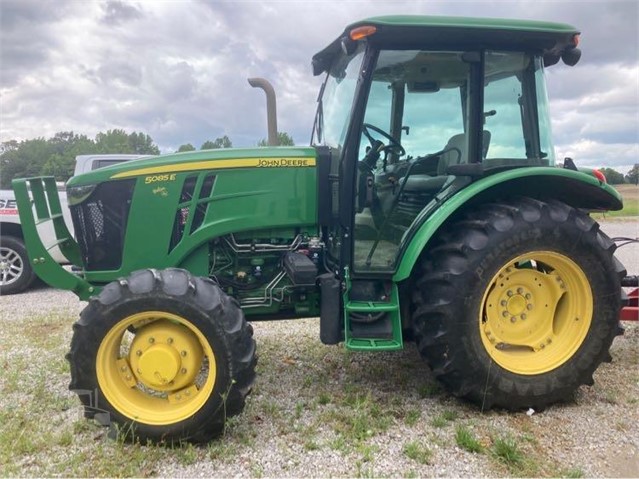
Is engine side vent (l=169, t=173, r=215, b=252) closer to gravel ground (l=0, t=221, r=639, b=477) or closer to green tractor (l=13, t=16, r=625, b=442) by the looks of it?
green tractor (l=13, t=16, r=625, b=442)

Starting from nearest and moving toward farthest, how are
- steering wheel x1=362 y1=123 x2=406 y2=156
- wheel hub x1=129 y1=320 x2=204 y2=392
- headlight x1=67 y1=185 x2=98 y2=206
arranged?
wheel hub x1=129 y1=320 x2=204 y2=392
steering wheel x1=362 y1=123 x2=406 y2=156
headlight x1=67 y1=185 x2=98 y2=206

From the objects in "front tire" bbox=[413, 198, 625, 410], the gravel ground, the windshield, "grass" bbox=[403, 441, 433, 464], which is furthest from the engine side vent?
"grass" bbox=[403, 441, 433, 464]

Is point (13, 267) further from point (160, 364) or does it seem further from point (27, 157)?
point (27, 157)

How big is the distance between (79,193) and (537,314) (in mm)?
3091

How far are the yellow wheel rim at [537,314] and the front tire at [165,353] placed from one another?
157 cm

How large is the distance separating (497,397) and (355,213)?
1407mm

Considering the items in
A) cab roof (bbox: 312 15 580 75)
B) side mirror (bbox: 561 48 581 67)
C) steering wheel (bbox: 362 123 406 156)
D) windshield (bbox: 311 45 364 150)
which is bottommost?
steering wheel (bbox: 362 123 406 156)

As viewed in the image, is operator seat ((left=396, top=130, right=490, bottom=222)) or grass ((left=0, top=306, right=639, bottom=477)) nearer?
grass ((left=0, top=306, right=639, bottom=477))

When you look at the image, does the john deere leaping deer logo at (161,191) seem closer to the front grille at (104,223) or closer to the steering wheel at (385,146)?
the front grille at (104,223)

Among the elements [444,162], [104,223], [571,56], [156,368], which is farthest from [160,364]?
[571,56]

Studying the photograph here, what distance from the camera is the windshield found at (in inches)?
127

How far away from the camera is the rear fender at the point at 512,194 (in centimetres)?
301

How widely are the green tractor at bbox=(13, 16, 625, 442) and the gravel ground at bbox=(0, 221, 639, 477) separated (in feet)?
0.80

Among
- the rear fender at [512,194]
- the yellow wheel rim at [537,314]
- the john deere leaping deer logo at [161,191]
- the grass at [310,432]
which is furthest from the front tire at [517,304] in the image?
the john deere leaping deer logo at [161,191]
